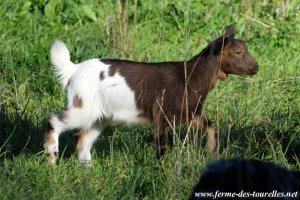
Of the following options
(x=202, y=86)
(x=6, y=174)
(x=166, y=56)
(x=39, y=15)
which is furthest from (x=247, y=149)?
(x=39, y=15)

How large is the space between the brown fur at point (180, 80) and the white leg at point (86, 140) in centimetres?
53

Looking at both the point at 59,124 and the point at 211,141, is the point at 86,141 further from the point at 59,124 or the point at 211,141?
the point at 211,141

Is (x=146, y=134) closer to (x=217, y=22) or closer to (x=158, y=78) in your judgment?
(x=158, y=78)

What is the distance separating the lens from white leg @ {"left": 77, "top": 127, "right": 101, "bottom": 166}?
741cm

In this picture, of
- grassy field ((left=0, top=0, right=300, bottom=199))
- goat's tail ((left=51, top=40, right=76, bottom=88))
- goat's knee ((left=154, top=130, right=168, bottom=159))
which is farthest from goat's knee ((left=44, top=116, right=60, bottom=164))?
goat's knee ((left=154, top=130, right=168, bottom=159))

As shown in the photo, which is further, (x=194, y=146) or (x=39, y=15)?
(x=39, y=15)

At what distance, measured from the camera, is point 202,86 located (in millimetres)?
7520

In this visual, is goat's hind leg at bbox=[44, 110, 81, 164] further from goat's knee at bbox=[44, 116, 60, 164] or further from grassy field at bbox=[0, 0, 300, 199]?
grassy field at bbox=[0, 0, 300, 199]

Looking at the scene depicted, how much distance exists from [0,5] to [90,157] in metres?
4.25

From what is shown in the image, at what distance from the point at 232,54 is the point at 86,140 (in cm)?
150

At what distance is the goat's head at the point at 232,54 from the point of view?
24.9ft

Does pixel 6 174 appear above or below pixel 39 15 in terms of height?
below

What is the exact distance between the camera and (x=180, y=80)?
7.40 meters

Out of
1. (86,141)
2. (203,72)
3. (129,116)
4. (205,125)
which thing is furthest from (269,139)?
(86,141)
